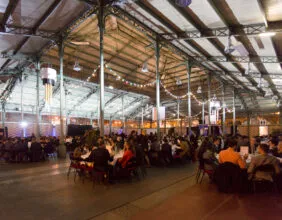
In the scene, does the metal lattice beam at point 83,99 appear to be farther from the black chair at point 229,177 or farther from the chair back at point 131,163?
the black chair at point 229,177

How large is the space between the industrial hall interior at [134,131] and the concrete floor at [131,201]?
19 millimetres

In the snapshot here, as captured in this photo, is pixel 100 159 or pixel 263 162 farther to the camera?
pixel 100 159

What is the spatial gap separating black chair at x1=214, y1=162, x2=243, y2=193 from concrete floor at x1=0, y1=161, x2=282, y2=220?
192 millimetres

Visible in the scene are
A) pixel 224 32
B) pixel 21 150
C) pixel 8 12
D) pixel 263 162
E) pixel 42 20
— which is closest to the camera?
pixel 263 162

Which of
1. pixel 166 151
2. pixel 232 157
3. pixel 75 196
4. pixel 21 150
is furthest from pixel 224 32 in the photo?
pixel 21 150

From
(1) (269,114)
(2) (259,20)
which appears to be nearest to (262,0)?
(2) (259,20)

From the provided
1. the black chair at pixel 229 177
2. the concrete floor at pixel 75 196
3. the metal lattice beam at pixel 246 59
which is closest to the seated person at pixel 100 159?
the concrete floor at pixel 75 196

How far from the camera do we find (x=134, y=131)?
977cm

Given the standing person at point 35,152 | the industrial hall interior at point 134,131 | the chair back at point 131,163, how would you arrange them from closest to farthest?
the industrial hall interior at point 134,131, the chair back at point 131,163, the standing person at point 35,152

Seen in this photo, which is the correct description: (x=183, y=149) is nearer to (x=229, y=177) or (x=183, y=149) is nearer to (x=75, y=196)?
(x=229, y=177)

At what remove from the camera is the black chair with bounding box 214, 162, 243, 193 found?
167 inches

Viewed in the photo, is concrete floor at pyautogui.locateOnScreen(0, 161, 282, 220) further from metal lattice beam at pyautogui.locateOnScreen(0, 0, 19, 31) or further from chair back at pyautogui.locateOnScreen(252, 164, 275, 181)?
metal lattice beam at pyautogui.locateOnScreen(0, 0, 19, 31)

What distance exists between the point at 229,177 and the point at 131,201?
6.40 ft

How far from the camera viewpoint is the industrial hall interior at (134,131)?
12.9 ft
